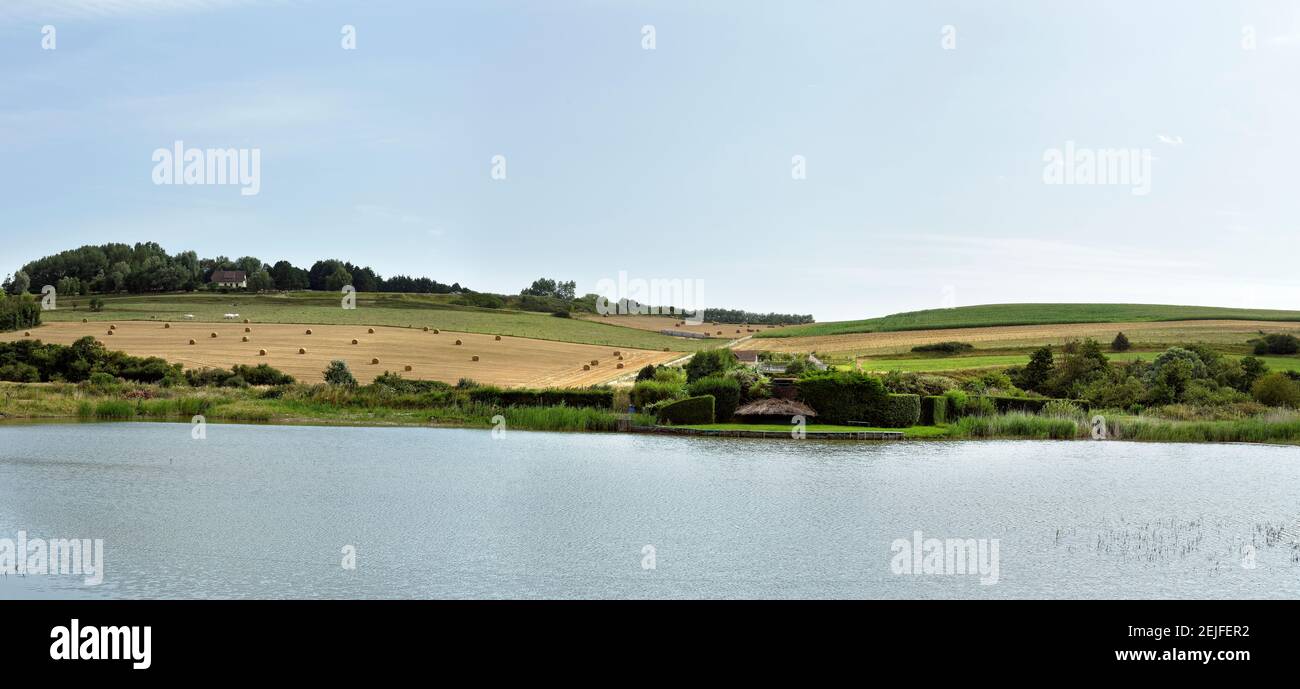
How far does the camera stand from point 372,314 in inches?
3071

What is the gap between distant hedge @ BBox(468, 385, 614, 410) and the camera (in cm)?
3903

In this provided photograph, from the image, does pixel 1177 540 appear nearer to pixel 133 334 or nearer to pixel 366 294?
pixel 133 334

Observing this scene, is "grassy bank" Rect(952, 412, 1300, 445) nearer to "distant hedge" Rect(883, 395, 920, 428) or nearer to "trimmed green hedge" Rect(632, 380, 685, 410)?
"distant hedge" Rect(883, 395, 920, 428)

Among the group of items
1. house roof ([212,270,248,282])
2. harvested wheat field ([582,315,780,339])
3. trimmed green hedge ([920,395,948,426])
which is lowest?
trimmed green hedge ([920,395,948,426])

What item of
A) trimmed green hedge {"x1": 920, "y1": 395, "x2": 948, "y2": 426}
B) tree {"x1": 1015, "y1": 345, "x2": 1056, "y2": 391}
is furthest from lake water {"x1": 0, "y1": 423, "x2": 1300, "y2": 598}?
tree {"x1": 1015, "y1": 345, "x2": 1056, "y2": 391}

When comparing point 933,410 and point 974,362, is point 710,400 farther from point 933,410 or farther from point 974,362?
point 974,362

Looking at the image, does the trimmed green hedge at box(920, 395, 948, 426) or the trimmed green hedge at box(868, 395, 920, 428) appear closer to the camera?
the trimmed green hedge at box(868, 395, 920, 428)

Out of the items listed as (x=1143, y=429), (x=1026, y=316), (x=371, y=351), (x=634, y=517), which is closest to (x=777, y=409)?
(x=1143, y=429)

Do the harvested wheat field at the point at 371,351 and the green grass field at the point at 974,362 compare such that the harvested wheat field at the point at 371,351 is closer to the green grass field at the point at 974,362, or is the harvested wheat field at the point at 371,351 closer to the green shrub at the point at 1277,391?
the green grass field at the point at 974,362

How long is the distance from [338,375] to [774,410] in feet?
63.7

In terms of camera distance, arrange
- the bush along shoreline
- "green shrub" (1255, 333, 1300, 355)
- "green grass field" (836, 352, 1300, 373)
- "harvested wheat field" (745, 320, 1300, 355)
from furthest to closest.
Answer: "harvested wheat field" (745, 320, 1300, 355) < "green shrub" (1255, 333, 1300, 355) < "green grass field" (836, 352, 1300, 373) < the bush along shoreline

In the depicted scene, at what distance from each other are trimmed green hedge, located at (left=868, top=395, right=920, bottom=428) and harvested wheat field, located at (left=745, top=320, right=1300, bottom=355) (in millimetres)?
26770

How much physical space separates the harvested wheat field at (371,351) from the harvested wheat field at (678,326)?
60.5 ft
